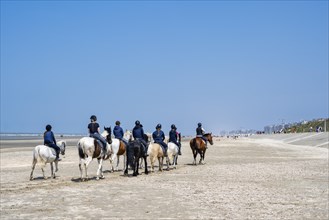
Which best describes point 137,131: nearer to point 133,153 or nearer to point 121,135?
point 133,153

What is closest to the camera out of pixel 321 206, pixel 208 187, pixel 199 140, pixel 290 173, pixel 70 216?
pixel 70 216

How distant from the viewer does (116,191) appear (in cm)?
1692

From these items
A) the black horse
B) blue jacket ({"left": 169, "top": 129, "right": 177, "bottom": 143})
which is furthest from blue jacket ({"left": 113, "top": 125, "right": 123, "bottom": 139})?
blue jacket ({"left": 169, "top": 129, "right": 177, "bottom": 143})

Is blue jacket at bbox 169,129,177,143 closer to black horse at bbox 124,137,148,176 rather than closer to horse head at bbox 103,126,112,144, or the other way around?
black horse at bbox 124,137,148,176

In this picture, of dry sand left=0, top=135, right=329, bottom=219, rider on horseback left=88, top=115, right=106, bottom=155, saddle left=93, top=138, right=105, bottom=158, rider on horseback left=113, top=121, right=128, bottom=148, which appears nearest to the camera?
dry sand left=0, top=135, right=329, bottom=219

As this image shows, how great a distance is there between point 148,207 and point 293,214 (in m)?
4.30

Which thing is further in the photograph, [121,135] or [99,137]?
[121,135]

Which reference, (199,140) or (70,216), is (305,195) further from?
(199,140)

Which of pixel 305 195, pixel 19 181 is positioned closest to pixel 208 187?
pixel 305 195

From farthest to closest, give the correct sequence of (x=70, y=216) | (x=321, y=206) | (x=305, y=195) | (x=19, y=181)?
1. (x=19, y=181)
2. (x=305, y=195)
3. (x=321, y=206)
4. (x=70, y=216)

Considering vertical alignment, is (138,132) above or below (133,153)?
above

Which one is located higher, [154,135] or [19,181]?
[154,135]

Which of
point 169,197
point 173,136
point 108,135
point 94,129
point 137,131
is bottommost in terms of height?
point 169,197

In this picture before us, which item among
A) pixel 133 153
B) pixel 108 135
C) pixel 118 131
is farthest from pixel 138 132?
pixel 118 131
